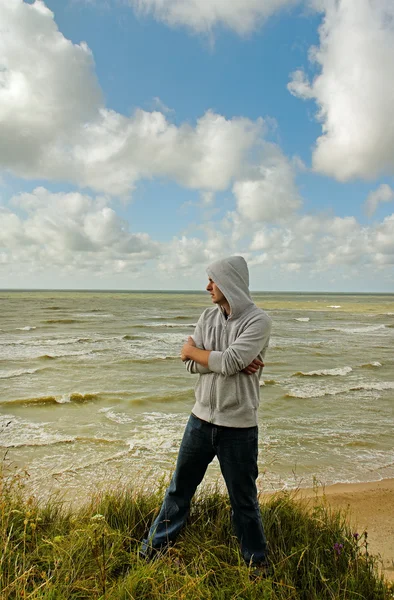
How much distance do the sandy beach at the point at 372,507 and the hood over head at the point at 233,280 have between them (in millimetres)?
2296

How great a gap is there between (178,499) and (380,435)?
636cm

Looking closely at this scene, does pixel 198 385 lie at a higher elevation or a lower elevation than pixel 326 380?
higher

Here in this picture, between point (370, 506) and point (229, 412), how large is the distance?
3.64m

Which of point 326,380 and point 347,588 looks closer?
point 347,588

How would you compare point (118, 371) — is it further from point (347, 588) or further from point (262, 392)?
point (347, 588)

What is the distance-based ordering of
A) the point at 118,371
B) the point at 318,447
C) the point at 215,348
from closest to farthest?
the point at 215,348 → the point at 318,447 → the point at 118,371

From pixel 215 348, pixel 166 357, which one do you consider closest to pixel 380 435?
pixel 215 348

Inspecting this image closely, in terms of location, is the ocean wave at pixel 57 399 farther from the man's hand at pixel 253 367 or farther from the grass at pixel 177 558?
the man's hand at pixel 253 367

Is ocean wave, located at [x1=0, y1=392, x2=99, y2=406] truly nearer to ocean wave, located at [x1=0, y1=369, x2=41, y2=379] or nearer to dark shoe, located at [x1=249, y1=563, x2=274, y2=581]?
ocean wave, located at [x1=0, y1=369, x2=41, y2=379]

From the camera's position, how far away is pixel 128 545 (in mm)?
3414

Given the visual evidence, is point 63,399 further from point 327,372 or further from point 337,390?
point 327,372

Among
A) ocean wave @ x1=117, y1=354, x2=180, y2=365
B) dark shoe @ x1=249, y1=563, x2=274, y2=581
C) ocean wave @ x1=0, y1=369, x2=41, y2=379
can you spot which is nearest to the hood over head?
dark shoe @ x1=249, y1=563, x2=274, y2=581

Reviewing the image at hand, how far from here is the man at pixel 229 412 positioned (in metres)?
2.99

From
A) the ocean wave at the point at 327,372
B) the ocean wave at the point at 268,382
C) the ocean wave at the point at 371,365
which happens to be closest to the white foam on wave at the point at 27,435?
the ocean wave at the point at 268,382
